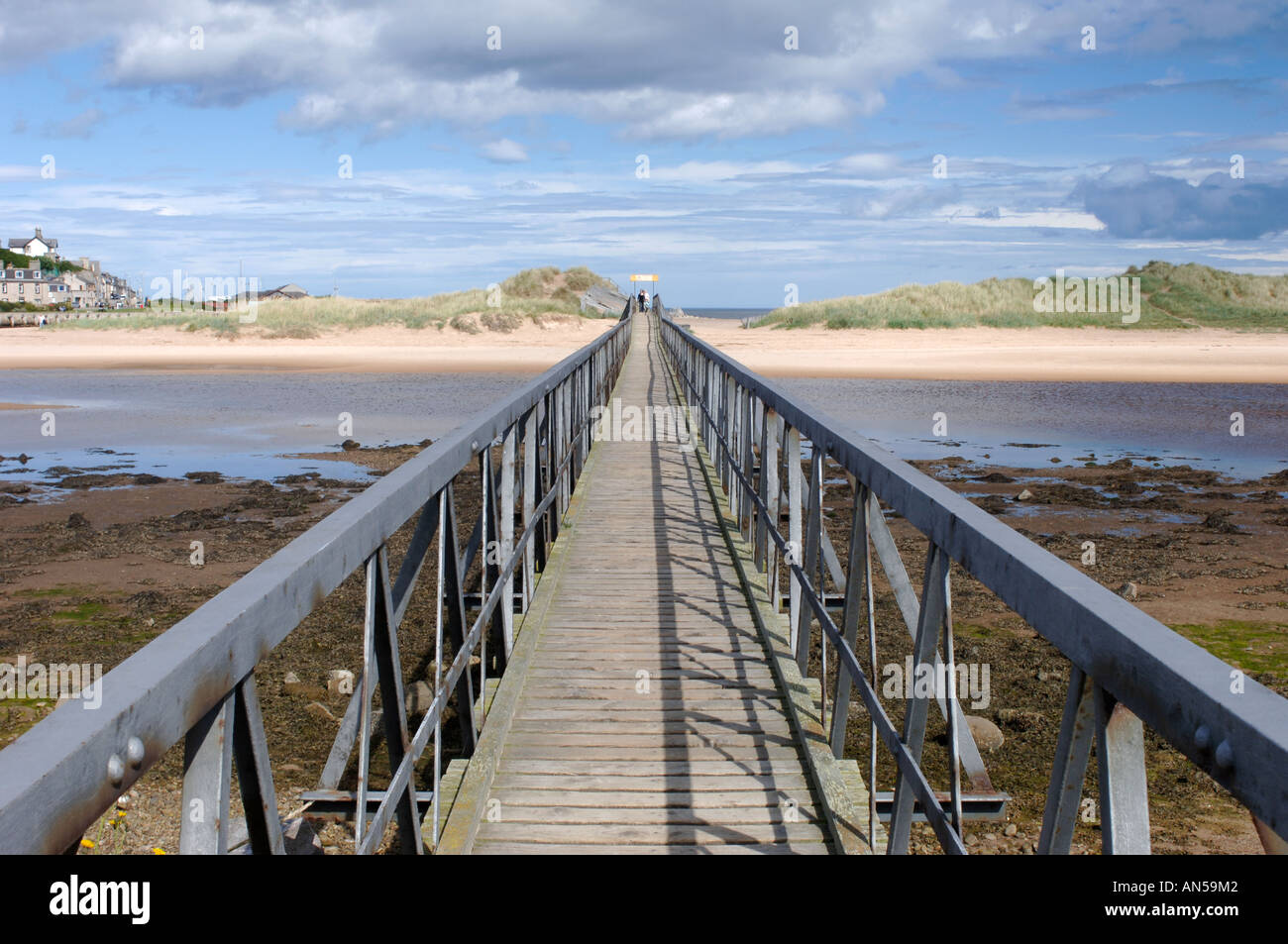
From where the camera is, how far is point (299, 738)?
685 centimetres

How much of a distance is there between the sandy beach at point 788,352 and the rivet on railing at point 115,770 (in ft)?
114

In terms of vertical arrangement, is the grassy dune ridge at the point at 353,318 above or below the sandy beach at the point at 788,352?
above

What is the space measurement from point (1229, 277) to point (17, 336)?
7765 cm

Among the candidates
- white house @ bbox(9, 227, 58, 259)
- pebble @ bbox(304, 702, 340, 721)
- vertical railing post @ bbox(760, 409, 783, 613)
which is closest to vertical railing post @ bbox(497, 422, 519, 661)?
vertical railing post @ bbox(760, 409, 783, 613)

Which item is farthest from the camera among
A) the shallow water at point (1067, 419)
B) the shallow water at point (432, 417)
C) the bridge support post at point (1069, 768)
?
the shallow water at point (1067, 419)

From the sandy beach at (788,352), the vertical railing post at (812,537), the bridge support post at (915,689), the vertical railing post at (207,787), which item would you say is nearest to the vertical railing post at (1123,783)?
the bridge support post at (915,689)

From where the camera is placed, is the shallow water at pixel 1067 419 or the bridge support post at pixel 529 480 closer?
the bridge support post at pixel 529 480

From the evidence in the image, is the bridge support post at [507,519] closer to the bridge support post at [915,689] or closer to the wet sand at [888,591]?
the wet sand at [888,591]

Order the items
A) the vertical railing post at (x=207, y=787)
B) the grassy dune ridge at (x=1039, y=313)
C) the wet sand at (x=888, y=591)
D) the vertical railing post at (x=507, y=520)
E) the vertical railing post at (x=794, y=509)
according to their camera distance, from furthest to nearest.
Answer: the grassy dune ridge at (x=1039, y=313) → the wet sand at (x=888, y=591) → the vertical railing post at (x=794, y=509) → the vertical railing post at (x=507, y=520) → the vertical railing post at (x=207, y=787)

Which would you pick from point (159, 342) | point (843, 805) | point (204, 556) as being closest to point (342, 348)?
point (159, 342)

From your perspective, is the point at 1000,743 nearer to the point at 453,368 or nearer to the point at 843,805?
the point at 843,805

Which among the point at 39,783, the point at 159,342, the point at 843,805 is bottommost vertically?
the point at 843,805

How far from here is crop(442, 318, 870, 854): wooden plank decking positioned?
355 centimetres

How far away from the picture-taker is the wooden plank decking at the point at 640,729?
355cm
